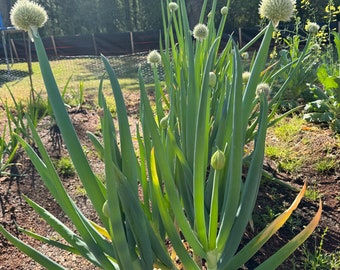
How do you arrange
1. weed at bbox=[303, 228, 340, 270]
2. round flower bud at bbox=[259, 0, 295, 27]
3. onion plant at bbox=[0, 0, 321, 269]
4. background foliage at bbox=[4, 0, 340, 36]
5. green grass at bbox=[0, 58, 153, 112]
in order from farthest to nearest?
background foliage at bbox=[4, 0, 340, 36], green grass at bbox=[0, 58, 153, 112], weed at bbox=[303, 228, 340, 270], round flower bud at bbox=[259, 0, 295, 27], onion plant at bbox=[0, 0, 321, 269]

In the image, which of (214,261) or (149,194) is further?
(149,194)

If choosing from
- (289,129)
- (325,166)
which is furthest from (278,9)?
(289,129)

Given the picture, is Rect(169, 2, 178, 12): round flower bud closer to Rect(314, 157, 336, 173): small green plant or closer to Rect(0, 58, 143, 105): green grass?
Rect(314, 157, 336, 173): small green plant

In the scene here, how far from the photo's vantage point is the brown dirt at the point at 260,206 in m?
1.42

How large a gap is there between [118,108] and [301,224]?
1182 millimetres

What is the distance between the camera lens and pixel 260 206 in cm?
173

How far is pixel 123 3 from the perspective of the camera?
15.0 meters

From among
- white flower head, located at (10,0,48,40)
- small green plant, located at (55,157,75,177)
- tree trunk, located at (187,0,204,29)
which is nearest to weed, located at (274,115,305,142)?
small green plant, located at (55,157,75,177)

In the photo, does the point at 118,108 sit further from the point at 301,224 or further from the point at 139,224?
the point at 301,224

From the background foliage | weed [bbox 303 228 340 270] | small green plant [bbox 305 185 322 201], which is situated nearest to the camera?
weed [bbox 303 228 340 270]

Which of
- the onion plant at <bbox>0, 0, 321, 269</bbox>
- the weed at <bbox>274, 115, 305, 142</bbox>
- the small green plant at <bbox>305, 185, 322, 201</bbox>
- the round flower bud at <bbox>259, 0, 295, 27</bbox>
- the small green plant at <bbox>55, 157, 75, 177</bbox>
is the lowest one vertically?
the weed at <bbox>274, 115, 305, 142</bbox>

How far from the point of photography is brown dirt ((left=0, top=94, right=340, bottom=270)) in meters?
1.42

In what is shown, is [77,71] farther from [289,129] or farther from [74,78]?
[289,129]

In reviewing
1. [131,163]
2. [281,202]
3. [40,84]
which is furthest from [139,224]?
[40,84]
